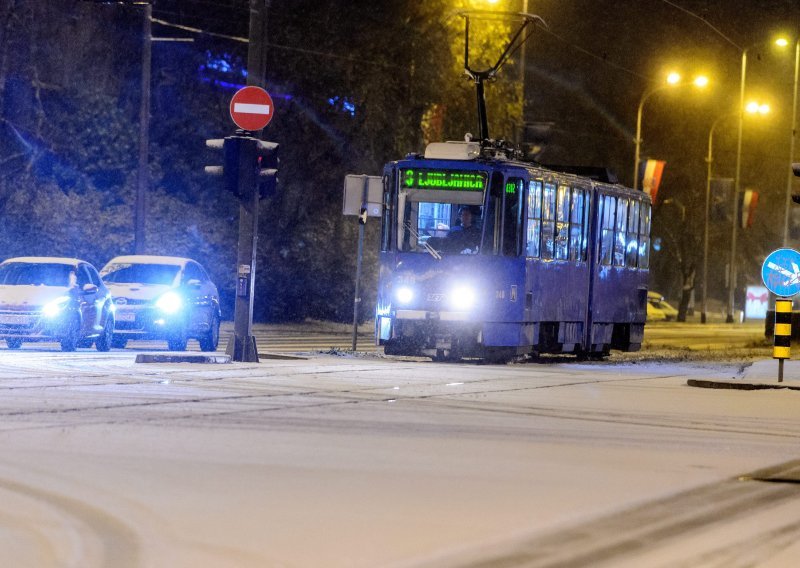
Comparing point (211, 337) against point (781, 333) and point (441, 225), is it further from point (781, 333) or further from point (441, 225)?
point (781, 333)

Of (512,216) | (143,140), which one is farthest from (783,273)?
(143,140)

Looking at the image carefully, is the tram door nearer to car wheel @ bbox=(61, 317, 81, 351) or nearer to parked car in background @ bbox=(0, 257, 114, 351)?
parked car in background @ bbox=(0, 257, 114, 351)

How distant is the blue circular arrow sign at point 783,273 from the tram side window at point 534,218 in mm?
4866

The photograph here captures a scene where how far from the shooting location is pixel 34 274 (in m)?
27.6

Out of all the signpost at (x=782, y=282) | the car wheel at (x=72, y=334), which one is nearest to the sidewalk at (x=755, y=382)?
the signpost at (x=782, y=282)

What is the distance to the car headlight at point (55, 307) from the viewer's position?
25.8m

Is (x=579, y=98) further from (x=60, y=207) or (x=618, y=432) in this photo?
(x=618, y=432)

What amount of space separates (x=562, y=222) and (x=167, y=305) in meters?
7.32

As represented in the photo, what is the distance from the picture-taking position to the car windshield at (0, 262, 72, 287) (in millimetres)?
26906

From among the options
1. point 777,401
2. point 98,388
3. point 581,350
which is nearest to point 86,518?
point 98,388

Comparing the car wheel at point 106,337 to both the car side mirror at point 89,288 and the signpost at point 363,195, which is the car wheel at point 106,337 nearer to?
the car side mirror at point 89,288

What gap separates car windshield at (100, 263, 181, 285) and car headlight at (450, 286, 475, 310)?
509 cm

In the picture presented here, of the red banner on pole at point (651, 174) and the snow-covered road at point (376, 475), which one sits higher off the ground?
the red banner on pole at point (651, 174)

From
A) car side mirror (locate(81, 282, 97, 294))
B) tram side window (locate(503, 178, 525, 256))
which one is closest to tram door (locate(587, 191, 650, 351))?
tram side window (locate(503, 178, 525, 256))
